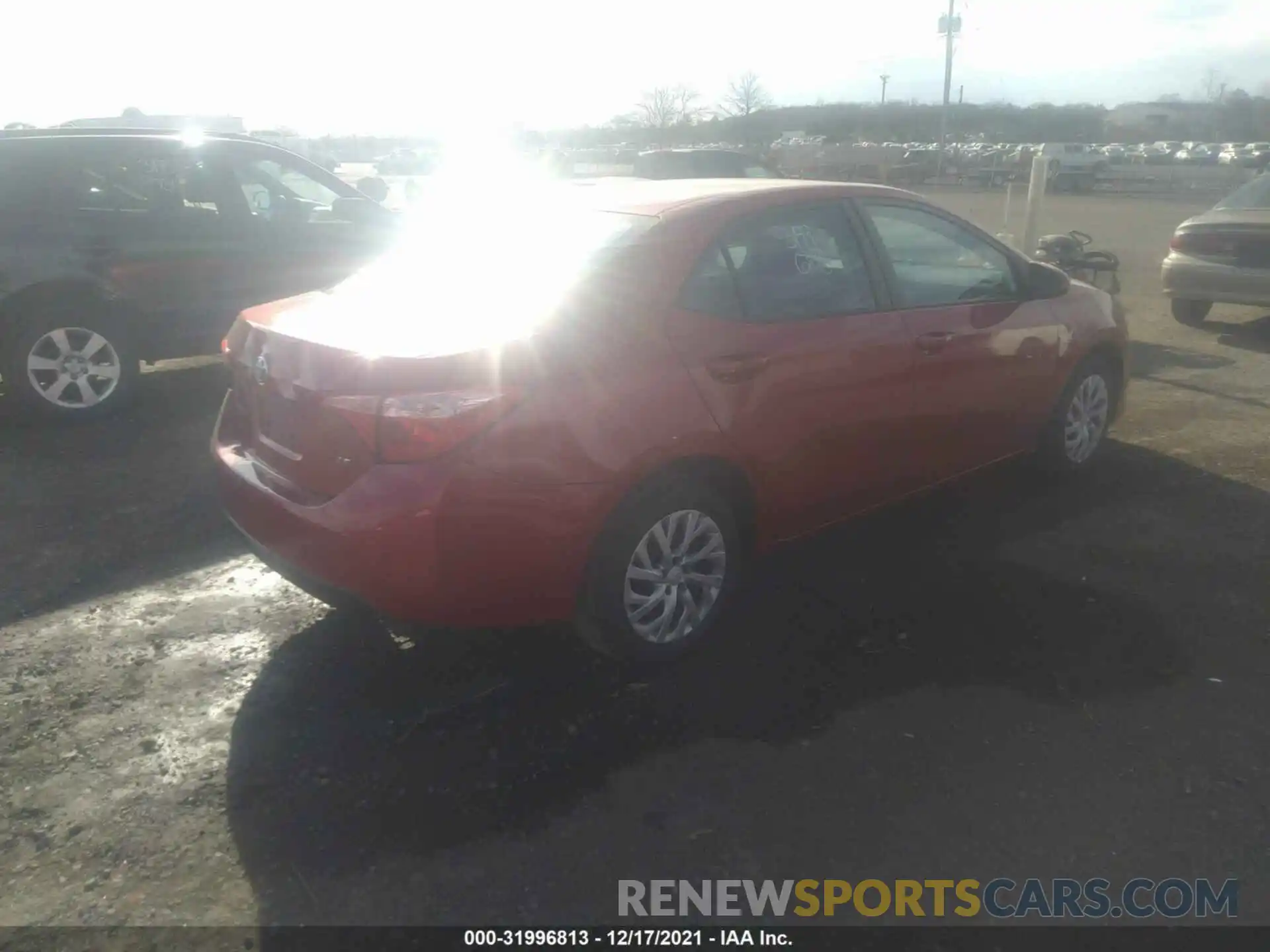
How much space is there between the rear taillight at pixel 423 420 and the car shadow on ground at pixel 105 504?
6.46 ft

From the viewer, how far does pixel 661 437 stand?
3.42 m

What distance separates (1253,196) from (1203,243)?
2.45 ft

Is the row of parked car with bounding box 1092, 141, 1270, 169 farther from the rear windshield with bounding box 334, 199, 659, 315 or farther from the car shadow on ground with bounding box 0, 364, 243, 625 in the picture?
the rear windshield with bounding box 334, 199, 659, 315

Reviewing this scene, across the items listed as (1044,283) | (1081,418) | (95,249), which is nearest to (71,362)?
(95,249)

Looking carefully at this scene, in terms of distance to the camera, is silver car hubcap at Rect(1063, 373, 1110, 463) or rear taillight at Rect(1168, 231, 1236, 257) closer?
silver car hubcap at Rect(1063, 373, 1110, 463)

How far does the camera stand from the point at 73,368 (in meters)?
6.73

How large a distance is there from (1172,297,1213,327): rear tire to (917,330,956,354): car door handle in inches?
265

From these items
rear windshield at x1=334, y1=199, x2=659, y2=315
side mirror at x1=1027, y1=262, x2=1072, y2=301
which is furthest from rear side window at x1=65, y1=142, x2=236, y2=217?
side mirror at x1=1027, y1=262, x2=1072, y2=301

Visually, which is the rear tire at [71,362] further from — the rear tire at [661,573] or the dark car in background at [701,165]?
the dark car in background at [701,165]

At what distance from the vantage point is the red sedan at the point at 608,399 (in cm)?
312

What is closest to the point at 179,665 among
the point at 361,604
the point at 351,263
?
the point at 361,604

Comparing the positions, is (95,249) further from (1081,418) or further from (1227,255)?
(1227,255)

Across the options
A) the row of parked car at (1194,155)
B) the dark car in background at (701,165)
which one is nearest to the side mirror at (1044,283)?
the dark car in background at (701,165)

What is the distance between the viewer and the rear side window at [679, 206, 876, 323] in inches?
148
